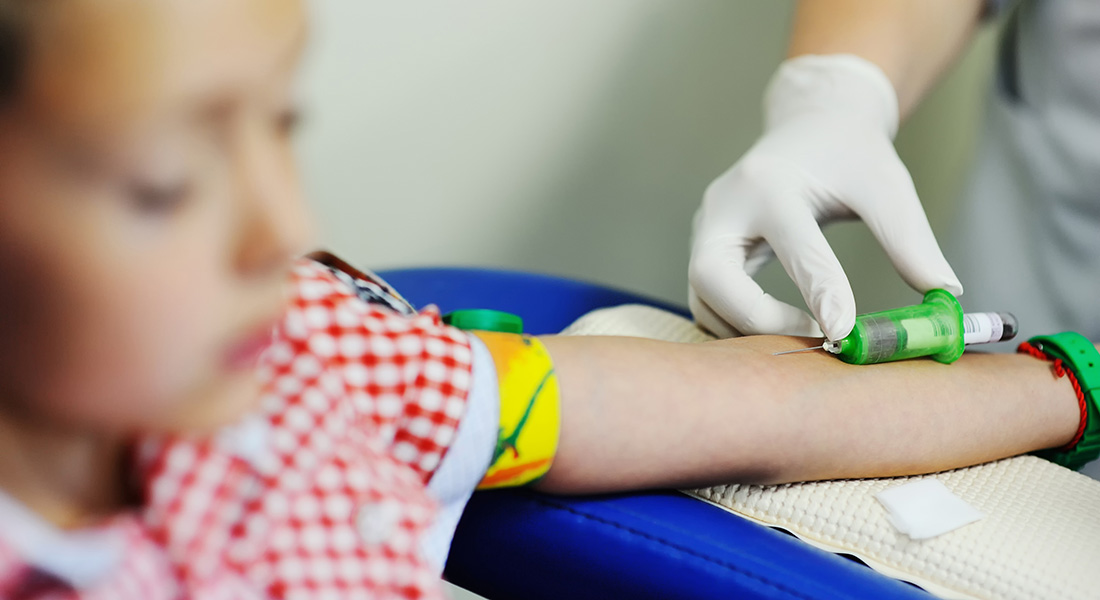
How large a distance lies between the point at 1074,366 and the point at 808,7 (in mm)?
513

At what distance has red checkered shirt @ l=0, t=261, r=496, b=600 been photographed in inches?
17.6

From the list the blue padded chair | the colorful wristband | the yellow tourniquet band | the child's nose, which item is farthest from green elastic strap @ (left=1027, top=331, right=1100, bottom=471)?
the child's nose

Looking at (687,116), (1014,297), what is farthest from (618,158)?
(1014,297)

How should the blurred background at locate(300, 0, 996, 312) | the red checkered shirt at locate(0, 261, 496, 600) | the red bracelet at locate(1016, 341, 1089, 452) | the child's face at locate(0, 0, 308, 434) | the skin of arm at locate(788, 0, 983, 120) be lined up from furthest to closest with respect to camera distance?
the blurred background at locate(300, 0, 996, 312)
the skin of arm at locate(788, 0, 983, 120)
the red bracelet at locate(1016, 341, 1089, 452)
the red checkered shirt at locate(0, 261, 496, 600)
the child's face at locate(0, 0, 308, 434)

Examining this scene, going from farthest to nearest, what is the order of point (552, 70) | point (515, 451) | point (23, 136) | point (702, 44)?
point (702, 44), point (552, 70), point (515, 451), point (23, 136)

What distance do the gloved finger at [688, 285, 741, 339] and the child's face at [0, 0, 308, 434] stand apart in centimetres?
58

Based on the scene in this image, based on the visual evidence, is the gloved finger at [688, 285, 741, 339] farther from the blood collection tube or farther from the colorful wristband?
the colorful wristband

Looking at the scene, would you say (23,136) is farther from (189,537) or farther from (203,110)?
(189,537)

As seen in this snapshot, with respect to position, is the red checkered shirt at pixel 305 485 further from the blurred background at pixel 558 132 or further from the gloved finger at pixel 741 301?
the blurred background at pixel 558 132

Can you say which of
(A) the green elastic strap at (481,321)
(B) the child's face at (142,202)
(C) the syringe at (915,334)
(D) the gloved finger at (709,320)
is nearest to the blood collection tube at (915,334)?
(C) the syringe at (915,334)

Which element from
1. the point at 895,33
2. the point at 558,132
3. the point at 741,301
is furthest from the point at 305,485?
the point at 558,132

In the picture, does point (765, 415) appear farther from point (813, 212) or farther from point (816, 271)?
point (813, 212)

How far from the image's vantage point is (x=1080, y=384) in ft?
2.74

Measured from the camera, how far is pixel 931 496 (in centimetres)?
70
